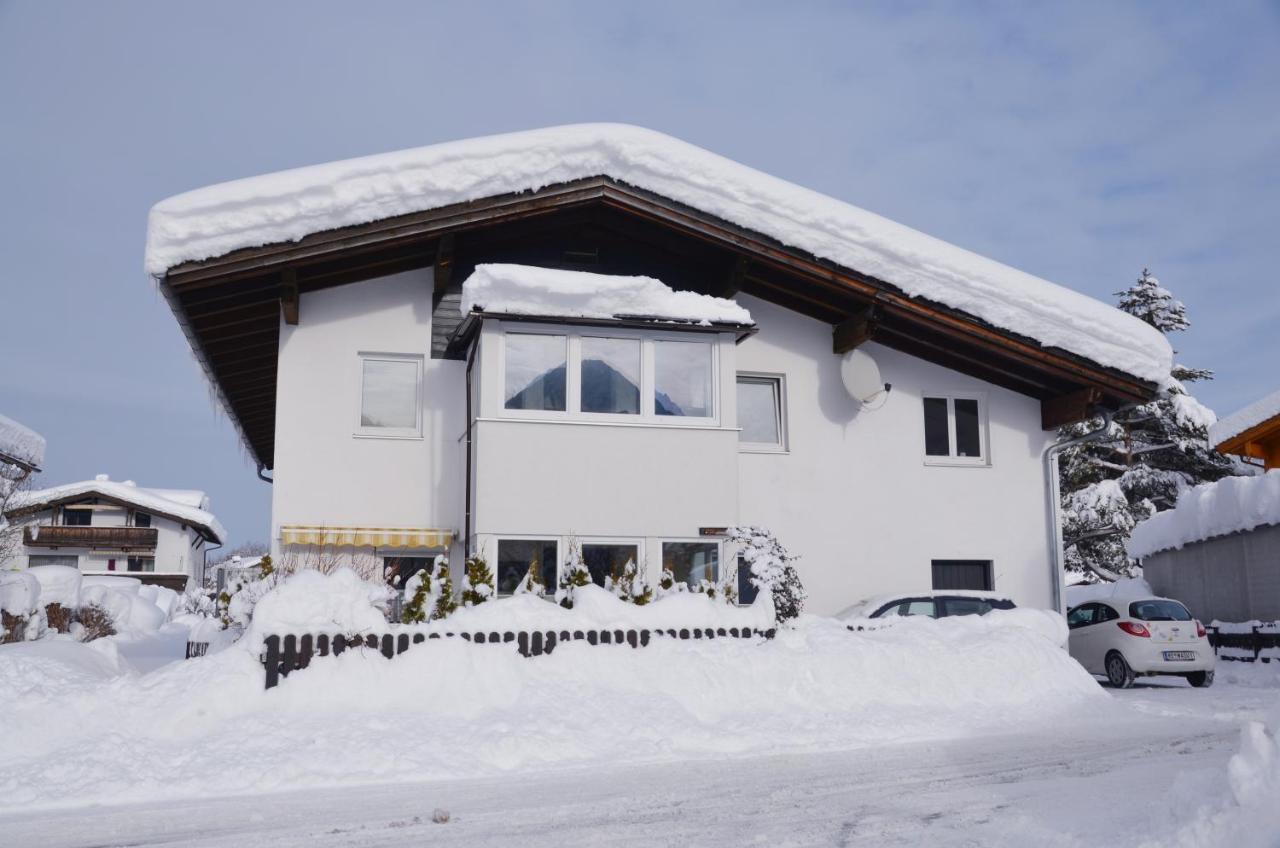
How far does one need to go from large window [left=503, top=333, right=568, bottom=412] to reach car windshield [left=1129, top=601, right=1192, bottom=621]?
10183 millimetres

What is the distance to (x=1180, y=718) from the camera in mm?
11805

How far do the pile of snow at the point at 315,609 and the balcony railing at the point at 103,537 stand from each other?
5142cm

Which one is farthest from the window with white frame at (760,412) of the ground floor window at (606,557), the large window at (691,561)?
the ground floor window at (606,557)

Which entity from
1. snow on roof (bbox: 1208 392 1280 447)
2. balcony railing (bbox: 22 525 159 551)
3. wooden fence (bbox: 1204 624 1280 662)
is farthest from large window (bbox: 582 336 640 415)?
balcony railing (bbox: 22 525 159 551)

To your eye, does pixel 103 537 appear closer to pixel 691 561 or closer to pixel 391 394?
pixel 391 394

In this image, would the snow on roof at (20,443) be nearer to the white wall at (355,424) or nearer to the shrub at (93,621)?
the shrub at (93,621)

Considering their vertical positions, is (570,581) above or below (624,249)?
below

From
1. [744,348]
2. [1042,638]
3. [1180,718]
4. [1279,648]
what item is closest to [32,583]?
[744,348]

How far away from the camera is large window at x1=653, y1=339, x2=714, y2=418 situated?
14773mm

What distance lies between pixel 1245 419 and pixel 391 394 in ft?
70.5

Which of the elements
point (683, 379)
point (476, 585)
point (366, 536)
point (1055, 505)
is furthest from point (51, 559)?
point (1055, 505)

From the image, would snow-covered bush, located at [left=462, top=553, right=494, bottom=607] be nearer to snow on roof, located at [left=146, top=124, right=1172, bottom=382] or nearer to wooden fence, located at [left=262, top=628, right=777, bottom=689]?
wooden fence, located at [left=262, top=628, right=777, bottom=689]

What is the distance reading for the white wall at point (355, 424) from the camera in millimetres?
14430

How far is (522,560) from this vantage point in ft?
45.4
